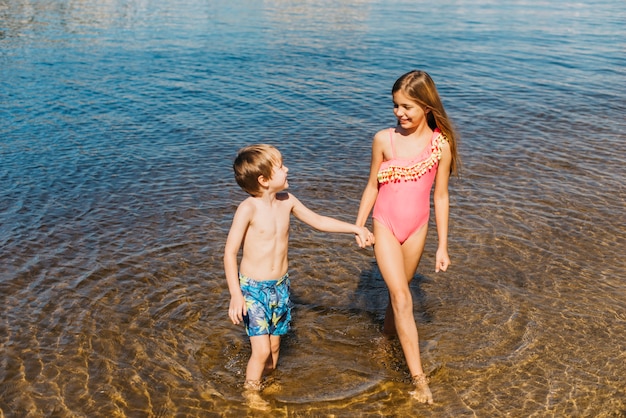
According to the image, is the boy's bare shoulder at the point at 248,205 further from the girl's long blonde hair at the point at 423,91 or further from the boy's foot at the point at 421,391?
the boy's foot at the point at 421,391

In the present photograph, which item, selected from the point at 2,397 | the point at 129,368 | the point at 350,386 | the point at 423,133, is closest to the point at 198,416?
the point at 129,368

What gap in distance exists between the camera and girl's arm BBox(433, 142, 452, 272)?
5.17m

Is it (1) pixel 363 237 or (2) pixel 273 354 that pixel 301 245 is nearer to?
(2) pixel 273 354

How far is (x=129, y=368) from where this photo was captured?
5.57m

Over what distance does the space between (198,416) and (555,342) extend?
3.39 metres

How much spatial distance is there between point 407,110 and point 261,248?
1593 millimetres

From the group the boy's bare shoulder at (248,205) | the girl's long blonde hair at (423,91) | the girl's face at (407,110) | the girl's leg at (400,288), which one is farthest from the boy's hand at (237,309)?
the girl's long blonde hair at (423,91)

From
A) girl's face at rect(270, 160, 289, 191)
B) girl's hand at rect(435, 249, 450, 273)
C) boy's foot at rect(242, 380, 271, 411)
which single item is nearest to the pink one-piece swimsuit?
girl's hand at rect(435, 249, 450, 273)

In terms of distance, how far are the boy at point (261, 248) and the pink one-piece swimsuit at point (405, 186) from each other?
0.92 ft

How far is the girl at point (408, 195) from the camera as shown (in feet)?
16.6

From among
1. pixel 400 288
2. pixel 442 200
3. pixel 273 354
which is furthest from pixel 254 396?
pixel 442 200

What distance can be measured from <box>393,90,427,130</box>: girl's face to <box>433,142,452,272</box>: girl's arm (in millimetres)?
344

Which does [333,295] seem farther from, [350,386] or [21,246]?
[21,246]

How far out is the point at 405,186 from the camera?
515 cm
